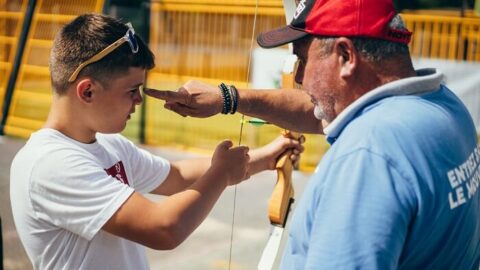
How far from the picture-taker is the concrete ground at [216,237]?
11.5ft

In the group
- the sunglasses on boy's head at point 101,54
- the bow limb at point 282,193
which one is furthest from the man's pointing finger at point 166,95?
the bow limb at point 282,193

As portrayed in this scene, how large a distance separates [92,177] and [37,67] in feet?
19.9

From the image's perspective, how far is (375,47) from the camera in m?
1.39

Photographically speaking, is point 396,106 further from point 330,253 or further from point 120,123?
point 120,123

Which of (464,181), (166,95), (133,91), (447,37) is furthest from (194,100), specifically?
(447,37)

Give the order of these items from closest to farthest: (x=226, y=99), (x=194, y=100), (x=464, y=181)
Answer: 1. (x=464, y=181)
2. (x=194, y=100)
3. (x=226, y=99)

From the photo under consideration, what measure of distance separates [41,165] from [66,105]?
204 mm

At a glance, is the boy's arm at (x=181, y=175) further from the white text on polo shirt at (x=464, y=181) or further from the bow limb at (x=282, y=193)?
the white text on polo shirt at (x=464, y=181)

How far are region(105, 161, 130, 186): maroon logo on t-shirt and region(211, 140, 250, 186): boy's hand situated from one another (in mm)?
297

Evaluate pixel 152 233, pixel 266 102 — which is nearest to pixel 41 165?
pixel 152 233

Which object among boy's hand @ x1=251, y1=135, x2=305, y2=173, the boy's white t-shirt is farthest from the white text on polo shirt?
boy's hand @ x1=251, y1=135, x2=305, y2=173

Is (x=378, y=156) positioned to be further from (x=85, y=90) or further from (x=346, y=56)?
(x=85, y=90)

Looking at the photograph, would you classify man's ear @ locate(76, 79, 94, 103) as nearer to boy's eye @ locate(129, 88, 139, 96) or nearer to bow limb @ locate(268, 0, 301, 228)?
boy's eye @ locate(129, 88, 139, 96)

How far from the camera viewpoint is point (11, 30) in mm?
7852
